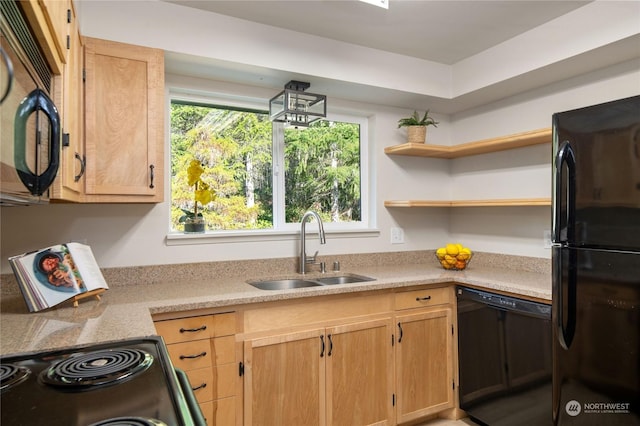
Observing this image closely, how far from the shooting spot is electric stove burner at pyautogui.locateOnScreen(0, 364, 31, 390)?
0.90 meters

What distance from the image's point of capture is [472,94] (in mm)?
2771

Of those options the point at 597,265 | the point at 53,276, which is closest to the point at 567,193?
the point at 597,265

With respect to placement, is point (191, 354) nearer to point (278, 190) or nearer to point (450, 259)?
point (278, 190)

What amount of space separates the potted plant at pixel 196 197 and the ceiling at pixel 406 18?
0.87m

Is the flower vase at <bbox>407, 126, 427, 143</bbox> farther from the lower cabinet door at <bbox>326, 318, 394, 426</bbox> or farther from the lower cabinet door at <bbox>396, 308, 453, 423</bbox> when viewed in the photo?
the lower cabinet door at <bbox>326, 318, 394, 426</bbox>

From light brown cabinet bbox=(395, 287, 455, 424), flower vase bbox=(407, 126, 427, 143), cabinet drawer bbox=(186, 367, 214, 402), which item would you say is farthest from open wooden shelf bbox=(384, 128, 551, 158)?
cabinet drawer bbox=(186, 367, 214, 402)

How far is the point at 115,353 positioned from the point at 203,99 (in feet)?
5.87

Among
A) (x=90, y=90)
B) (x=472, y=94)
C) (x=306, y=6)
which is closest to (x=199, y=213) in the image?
(x=90, y=90)

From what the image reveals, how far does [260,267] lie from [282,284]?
7.3 inches

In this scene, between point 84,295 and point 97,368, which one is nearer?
point 97,368

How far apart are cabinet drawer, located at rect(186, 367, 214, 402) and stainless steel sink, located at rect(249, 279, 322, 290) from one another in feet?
2.24

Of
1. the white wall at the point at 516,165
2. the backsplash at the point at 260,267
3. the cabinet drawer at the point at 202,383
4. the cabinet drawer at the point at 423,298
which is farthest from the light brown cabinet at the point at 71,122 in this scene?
the white wall at the point at 516,165

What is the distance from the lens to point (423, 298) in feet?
7.81

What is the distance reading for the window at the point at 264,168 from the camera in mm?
2472
